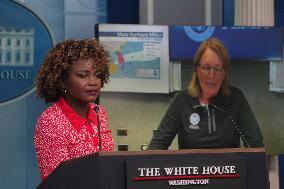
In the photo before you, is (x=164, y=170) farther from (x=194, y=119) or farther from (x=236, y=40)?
(x=236, y=40)

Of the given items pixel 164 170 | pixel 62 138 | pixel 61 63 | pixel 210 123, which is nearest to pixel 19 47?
pixel 210 123

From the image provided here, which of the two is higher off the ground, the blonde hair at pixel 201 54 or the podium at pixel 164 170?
the blonde hair at pixel 201 54

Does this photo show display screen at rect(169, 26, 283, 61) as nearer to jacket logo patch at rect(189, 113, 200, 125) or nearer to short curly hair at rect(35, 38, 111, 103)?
jacket logo patch at rect(189, 113, 200, 125)

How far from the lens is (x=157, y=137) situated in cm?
340

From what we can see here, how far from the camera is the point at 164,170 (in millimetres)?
1235

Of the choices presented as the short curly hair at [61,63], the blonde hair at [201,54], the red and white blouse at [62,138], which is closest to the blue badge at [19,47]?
the blonde hair at [201,54]

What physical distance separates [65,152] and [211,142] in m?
1.91

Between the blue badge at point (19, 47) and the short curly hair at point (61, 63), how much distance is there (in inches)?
64.6

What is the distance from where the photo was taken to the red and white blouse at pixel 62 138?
5.31 feet

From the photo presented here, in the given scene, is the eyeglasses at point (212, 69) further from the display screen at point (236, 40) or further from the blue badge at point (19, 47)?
the blue badge at point (19, 47)

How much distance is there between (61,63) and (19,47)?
1.73m

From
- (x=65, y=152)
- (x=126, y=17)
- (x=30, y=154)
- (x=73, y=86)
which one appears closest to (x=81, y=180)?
(x=65, y=152)

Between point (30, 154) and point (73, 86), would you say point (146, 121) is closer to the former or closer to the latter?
→ point (30, 154)

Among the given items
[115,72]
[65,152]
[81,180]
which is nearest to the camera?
[81,180]
